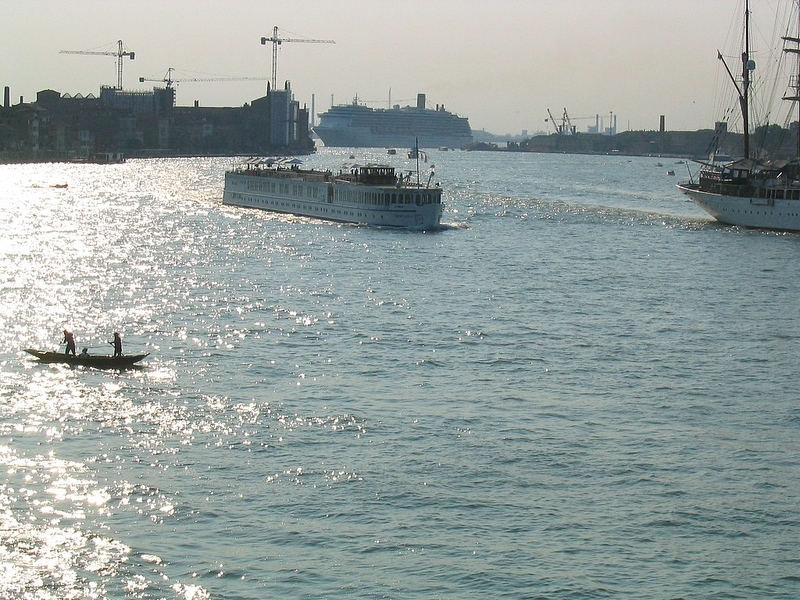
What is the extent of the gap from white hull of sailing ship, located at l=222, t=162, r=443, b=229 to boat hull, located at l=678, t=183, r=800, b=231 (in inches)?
1101

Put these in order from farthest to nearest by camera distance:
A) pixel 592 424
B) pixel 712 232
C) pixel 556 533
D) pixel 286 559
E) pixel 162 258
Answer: pixel 712 232 → pixel 162 258 → pixel 592 424 → pixel 556 533 → pixel 286 559

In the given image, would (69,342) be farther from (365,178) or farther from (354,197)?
(354,197)

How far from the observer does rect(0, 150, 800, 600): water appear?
2623 cm

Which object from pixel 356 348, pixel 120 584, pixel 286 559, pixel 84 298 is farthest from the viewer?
pixel 84 298

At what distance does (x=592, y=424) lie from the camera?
37125 millimetres

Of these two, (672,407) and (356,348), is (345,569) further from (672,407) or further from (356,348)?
(356,348)

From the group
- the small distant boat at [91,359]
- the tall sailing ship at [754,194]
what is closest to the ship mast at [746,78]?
the tall sailing ship at [754,194]

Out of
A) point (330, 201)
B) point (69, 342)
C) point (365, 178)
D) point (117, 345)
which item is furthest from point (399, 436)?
point (330, 201)

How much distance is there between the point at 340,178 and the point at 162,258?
30.1 meters

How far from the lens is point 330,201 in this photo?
10612cm

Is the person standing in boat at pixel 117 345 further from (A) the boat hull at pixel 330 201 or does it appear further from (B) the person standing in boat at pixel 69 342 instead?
(A) the boat hull at pixel 330 201

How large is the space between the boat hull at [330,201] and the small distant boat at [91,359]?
55910 millimetres

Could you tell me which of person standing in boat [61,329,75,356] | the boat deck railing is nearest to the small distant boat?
person standing in boat [61,329,75,356]

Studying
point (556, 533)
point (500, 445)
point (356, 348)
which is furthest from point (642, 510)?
point (356, 348)
